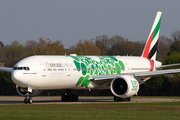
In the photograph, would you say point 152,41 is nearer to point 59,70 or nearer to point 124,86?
point 124,86

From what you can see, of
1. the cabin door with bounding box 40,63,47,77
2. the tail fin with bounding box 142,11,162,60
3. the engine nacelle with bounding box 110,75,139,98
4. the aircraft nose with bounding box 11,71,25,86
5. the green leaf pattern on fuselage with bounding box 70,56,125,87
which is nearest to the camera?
the aircraft nose with bounding box 11,71,25,86

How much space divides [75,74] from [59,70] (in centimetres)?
187

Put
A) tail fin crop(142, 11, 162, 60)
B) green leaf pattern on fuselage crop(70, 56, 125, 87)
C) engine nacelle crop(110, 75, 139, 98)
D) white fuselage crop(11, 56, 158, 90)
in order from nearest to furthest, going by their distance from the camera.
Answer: white fuselage crop(11, 56, 158, 90) < engine nacelle crop(110, 75, 139, 98) < green leaf pattern on fuselage crop(70, 56, 125, 87) < tail fin crop(142, 11, 162, 60)

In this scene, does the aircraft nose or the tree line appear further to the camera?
the tree line

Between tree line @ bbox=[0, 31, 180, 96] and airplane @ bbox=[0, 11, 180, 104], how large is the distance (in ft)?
10.7

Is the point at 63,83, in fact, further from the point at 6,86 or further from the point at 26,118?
the point at 6,86

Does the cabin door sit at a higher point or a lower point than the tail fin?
lower

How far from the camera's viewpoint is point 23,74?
2789 centimetres

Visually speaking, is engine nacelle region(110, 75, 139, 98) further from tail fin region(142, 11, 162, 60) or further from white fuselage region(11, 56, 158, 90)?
tail fin region(142, 11, 162, 60)

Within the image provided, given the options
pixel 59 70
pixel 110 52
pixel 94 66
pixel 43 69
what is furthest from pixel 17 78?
pixel 110 52

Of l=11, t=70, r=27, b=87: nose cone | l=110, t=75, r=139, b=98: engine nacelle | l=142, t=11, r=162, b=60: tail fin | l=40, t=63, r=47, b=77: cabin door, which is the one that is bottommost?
l=110, t=75, r=139, b=98: engine nacelle

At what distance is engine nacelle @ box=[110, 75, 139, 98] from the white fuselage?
2241 millimetres

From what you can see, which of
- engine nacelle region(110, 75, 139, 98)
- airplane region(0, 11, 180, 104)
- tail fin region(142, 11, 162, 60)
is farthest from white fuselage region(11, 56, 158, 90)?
tail fin region(142, 11, 162, 60)

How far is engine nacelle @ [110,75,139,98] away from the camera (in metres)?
31.1
